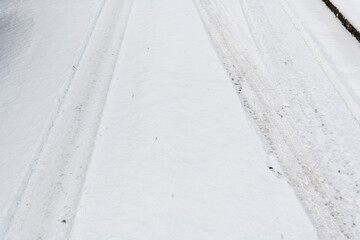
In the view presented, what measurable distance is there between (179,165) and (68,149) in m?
2.18

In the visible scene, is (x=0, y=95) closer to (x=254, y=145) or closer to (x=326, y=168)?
(x=254, y=145)

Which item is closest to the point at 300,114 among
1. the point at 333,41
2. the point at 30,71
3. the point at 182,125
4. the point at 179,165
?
the point at 182,125

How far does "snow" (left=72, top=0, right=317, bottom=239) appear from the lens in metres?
5.30

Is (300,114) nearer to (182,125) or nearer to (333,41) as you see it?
(182,125)

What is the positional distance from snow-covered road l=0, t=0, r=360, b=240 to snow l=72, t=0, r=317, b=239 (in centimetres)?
2

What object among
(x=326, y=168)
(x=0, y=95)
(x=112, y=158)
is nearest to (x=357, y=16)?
(x=326, y=168)

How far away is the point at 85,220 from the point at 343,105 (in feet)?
17.7

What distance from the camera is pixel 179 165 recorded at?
6.25 meters

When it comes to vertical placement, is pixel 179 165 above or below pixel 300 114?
above

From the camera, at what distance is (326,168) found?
6.00m

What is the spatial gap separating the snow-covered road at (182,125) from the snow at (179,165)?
23 mm

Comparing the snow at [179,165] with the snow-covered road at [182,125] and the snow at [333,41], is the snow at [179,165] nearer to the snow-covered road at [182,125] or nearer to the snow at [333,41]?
the snow-covered road at [182,125]

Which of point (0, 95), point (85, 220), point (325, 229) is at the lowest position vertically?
point (325, 229)

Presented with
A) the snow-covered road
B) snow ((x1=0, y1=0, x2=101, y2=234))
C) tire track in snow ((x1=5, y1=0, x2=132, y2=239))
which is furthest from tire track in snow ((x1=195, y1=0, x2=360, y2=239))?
snow ((x1=0, y1=0, x2=101, y2=234))
